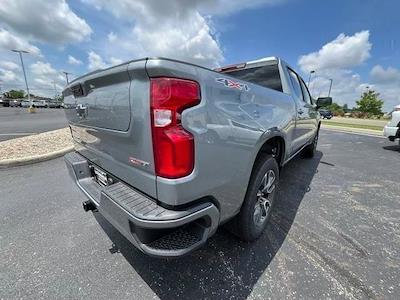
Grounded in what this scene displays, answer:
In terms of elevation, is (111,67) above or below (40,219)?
above

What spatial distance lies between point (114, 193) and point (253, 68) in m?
2.73

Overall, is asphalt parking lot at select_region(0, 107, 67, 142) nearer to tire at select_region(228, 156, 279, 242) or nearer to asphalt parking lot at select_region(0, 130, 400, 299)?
asphalt parking lot at select_region(0, 130, 400, 299)

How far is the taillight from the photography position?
1339mm

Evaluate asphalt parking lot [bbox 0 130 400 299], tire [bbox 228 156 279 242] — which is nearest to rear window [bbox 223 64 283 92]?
tire [bbox 228 156 279 242]

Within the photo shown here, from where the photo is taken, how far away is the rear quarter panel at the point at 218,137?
1.40 m

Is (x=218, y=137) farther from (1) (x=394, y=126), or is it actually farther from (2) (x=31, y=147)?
(1) (x=394, y=126)

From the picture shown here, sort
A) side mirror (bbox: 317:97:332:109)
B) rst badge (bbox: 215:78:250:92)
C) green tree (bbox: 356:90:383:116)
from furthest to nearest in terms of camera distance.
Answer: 1. green tree (bbox: 356:90:383:116)
2. side mirror (bbox: 317:97:332:109)
3. rst badge (bbox: 215:78:250:92)

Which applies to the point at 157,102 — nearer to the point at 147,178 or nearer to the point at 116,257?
the point at 147,178

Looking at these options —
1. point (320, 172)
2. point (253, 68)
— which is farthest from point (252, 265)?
point (320, 172)

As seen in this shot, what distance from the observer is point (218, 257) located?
2201mm

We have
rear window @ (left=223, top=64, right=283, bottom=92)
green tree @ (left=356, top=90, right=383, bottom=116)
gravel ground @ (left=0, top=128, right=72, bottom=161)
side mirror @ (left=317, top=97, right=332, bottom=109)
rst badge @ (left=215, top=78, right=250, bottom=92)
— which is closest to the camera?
rst badge @ (left=215, top=78, right=250, bottom=92)

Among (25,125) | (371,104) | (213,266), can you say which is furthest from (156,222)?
(371,104)

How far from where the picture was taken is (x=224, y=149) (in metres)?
1.62

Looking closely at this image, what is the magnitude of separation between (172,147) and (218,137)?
1.20ft
